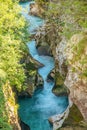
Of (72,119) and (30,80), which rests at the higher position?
(72,119)

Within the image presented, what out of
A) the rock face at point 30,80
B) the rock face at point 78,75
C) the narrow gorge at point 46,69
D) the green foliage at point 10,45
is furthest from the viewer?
the rock face at point 30,80

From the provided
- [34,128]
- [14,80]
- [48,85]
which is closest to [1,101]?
[14,80]

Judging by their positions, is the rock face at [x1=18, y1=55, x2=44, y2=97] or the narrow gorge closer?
the narrow gorge

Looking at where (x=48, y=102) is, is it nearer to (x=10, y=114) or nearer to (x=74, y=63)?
(x=10, y=114)

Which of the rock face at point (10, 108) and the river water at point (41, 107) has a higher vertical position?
the rock face at point (10, 108)

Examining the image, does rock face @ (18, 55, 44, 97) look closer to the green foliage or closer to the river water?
the river water

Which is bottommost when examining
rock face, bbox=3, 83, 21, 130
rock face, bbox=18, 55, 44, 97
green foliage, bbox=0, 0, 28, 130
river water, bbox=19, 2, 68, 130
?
river water, bbox=19, 2, 68, 130

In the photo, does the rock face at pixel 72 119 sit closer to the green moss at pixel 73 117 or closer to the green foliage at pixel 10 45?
the green moss at pixel 73 117

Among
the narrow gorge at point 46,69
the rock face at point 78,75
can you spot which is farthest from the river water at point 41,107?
the rock face at point 78,75

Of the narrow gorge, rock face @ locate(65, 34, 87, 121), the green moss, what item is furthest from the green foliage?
rock face @ locate(65, 34, 87, 121)

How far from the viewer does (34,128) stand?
28328 millimetres

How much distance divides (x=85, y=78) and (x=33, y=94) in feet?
49.4

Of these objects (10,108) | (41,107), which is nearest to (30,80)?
(41,107)

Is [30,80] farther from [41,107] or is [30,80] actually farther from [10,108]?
[10,108]
